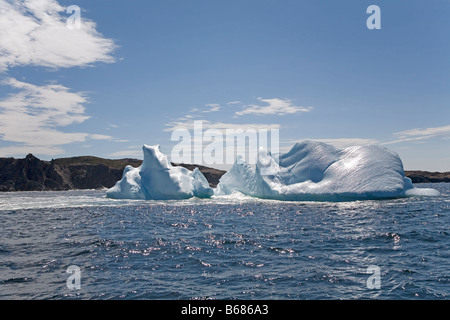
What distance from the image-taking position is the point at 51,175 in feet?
378

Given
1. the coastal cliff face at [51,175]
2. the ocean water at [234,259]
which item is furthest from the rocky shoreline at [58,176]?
the ocean water at [234,259]

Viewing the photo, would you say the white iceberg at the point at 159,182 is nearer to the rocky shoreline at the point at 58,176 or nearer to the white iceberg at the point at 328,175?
the white iceberg at the point at 328,175

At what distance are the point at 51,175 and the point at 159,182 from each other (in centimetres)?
8877

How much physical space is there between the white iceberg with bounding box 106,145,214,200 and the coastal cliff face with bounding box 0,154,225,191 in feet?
233

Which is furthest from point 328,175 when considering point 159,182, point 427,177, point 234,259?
point 427,177

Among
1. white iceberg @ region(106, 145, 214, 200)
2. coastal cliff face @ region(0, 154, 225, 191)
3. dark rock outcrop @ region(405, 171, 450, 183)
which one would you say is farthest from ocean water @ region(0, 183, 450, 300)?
dark rock outcrop @ region(405, 171, 450, 183)

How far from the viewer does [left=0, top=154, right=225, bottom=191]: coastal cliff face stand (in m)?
112

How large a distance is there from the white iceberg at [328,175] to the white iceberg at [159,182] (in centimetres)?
614

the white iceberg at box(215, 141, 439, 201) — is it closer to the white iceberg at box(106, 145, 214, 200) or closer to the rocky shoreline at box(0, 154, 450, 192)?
the white iceberg at box(106, 145, 214, 200)

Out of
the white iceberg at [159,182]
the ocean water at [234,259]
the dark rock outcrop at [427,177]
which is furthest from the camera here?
the dark rock outcrop at [427,177]

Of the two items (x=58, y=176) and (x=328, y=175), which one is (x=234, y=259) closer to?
(x=328, y=175)

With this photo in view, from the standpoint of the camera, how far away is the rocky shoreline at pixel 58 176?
4419 inches
